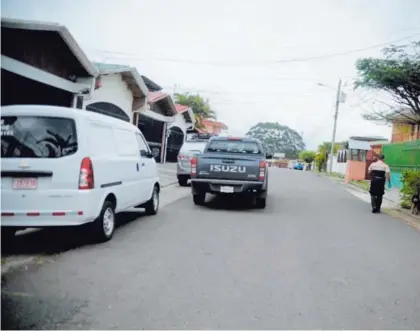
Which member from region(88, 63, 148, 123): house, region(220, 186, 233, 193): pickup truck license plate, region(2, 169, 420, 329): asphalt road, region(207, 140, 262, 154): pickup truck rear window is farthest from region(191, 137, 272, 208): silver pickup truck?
region(88, 63, 148, 123): house

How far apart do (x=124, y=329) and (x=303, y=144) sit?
114791 mm

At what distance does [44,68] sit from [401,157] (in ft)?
55.9

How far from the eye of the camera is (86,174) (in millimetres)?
5902

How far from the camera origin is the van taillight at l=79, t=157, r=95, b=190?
586 centimetres

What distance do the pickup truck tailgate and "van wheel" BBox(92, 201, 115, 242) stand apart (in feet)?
13.5

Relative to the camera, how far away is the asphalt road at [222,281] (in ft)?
12.3

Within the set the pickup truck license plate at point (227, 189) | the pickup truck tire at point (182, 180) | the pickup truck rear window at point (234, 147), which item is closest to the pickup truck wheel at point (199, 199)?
the pickup truck license plate at point (227, 189)

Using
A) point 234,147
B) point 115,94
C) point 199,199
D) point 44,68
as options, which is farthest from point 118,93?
point 199,199

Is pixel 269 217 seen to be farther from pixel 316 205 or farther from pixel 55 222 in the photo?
pixel 55 222

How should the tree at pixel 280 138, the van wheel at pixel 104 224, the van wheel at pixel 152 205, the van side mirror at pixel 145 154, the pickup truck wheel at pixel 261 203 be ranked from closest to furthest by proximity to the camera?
1. the van wheel at pixel 104 224
2. the van side mirror at pixel 145 154
3. the van wheel at pixel 152 205
4. the pickup truck wheel at pixel 261 203
5. the tree at pixel 280 138

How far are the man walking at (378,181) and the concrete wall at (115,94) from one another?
10518 mm

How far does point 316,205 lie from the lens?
1277cm

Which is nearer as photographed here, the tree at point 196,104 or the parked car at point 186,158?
the parked car at point 186,158

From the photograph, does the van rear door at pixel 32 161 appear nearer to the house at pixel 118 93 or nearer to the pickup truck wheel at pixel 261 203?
the pickup truck wheel at pixel 261 203
